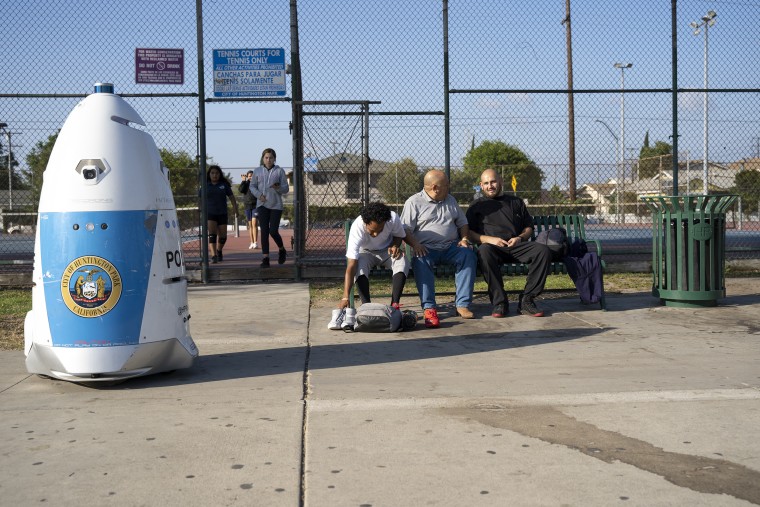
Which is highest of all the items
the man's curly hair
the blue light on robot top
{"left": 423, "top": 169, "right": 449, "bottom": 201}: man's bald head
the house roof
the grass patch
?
the blue light on robot top

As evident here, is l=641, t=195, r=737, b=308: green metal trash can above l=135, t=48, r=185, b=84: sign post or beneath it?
beneath

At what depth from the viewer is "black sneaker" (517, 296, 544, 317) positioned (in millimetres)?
7586

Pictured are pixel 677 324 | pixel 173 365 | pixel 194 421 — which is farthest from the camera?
pixel 677 324

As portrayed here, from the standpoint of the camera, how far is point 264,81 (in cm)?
985

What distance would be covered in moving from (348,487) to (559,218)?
580 cm

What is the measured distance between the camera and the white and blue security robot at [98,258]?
483 centimetres

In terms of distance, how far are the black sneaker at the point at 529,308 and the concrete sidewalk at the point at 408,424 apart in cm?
86

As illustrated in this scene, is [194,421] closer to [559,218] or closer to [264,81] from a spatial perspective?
[559,218]

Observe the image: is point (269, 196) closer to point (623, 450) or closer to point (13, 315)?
point (13, 315)

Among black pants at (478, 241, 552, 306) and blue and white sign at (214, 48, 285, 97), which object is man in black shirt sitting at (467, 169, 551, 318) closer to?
black pants at (478, 241, 552, 306)

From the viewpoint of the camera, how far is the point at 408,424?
13.5 ft

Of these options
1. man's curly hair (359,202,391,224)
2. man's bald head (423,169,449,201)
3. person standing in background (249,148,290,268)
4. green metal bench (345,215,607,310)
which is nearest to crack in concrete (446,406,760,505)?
man's curly hair (359,202,391,224)

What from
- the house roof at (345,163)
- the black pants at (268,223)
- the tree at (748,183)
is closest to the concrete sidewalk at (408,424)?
the house roof at (345,163)

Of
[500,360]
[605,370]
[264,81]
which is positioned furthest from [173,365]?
[264,81]
